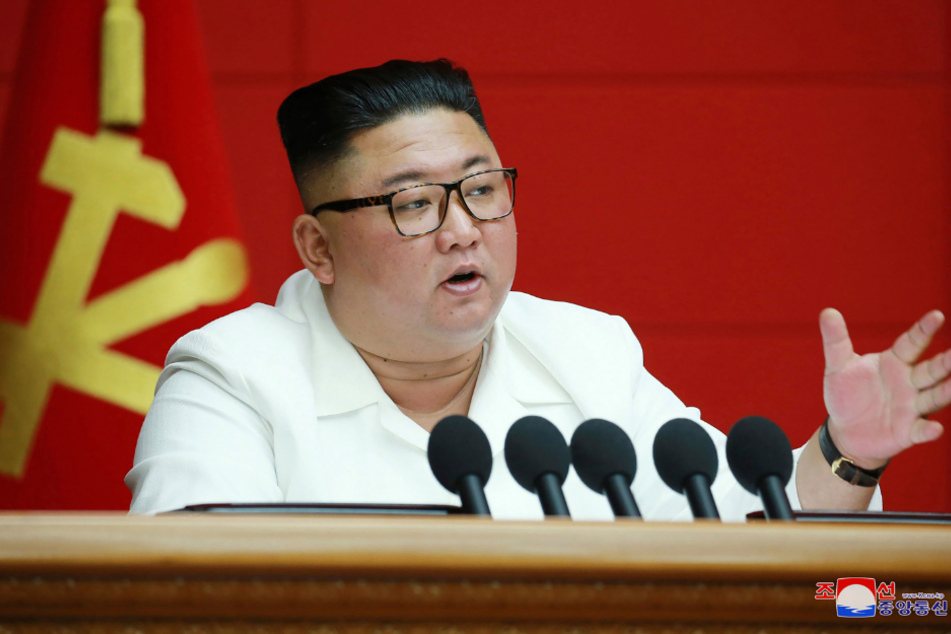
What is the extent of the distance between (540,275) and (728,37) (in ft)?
2.29

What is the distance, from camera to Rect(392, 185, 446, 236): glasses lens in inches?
44.0

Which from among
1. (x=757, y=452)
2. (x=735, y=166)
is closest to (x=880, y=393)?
(x=757, y=452)

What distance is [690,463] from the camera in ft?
1.99

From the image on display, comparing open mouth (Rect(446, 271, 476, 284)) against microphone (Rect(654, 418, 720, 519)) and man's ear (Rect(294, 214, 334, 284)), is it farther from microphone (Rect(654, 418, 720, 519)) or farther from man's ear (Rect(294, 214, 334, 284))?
microphone (Rect(654, 418, 720, 519))

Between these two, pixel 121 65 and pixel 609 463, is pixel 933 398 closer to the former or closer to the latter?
pixel 609 463

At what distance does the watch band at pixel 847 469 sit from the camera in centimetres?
95

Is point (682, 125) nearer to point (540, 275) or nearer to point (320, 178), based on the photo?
point (540, 275)

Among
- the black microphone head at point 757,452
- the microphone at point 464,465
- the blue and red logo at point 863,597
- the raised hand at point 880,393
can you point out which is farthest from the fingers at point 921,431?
the microphone at point 464,465

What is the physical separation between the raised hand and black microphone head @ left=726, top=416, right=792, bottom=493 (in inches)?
10.6

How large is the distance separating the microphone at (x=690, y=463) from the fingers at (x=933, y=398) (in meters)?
0.38

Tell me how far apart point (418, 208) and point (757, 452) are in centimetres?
63

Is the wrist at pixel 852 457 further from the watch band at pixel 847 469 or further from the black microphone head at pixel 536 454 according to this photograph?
the black microphone head at pixel 536 454

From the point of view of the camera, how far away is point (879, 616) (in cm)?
49

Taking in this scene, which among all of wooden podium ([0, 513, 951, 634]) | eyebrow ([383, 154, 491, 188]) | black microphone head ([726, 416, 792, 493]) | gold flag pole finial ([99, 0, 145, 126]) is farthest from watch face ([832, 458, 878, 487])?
gold flag pole finial ([99, 0, 145, 126])
